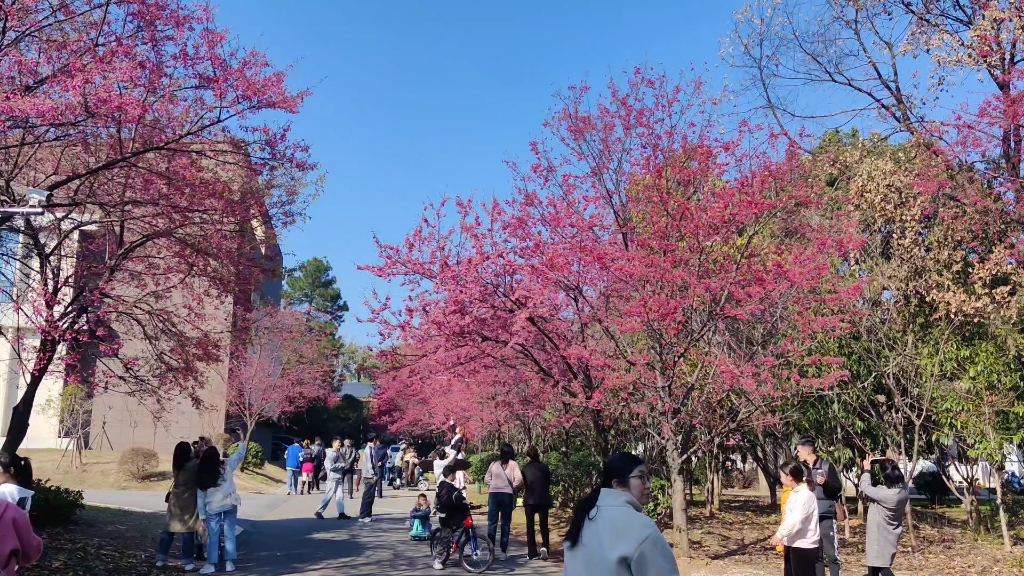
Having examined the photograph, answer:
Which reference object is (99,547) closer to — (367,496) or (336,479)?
(367,496)

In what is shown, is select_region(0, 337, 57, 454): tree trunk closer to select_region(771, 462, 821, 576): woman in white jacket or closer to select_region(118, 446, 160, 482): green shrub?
select_region(771, 462, 821, 576): woman in white jacket

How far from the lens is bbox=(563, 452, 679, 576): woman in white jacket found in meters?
3.26

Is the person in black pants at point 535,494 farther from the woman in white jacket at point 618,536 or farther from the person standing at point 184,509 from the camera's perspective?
the woman in white jacket at point 618,536

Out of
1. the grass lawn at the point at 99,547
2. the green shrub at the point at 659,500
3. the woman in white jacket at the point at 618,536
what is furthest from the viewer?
the green shrub at the point at 659,500

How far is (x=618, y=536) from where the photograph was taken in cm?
332

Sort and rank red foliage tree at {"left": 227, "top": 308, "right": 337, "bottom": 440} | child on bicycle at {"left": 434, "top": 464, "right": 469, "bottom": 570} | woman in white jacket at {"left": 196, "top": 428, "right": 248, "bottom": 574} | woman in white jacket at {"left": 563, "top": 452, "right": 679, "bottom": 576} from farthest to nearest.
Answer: red foliage tree at {"left": 227, "top": 308, "right": 337, "bottom": 440}
child on bicycle at {"left": 434, "top": 464, "right": 469, "bottom": 570}
woman in white jacket at {"left": 196, "top": 428, "right": 248, "bottom": 574}
woman in white jacket at {"left": 563, "top": 452, "right": 679, "bottom": 576}

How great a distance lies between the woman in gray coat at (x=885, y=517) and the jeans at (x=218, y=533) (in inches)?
286

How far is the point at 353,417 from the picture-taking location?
5150 cm

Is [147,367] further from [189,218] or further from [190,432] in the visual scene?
[190,432]

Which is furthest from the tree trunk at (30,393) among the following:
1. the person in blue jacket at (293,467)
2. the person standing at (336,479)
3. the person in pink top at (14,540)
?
the person in blue jacket at (293,467)

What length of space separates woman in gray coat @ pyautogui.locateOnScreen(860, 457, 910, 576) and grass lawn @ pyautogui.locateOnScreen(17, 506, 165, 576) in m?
7.79

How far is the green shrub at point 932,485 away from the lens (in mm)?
25252

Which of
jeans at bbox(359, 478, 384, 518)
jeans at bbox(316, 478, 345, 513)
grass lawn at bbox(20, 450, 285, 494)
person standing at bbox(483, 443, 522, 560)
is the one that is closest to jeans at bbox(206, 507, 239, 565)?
person standing at bbox(483, 443, 522, 560)

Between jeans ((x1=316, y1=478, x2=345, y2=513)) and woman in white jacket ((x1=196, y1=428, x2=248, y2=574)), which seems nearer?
woman in white jacket ((x1=196, y1=428, x2=248, y2=574))
